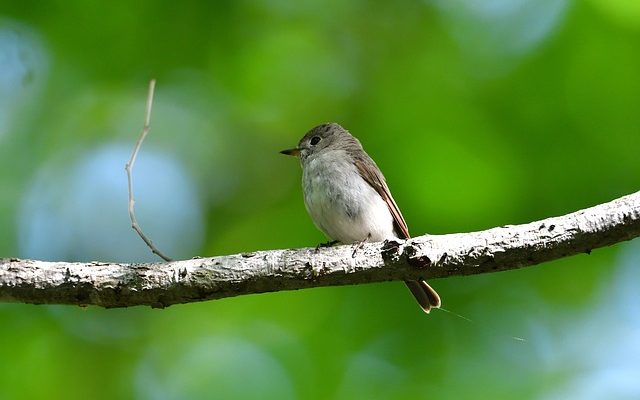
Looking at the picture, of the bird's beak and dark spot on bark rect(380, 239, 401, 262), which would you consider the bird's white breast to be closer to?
the bird's beak

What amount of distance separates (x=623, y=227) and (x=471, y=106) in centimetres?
218

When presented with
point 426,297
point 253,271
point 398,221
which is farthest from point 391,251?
point 398,221

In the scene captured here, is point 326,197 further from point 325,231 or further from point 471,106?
point 471,106

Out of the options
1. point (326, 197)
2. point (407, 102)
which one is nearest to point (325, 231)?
point (326, 197)

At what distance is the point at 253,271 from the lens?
12.0ft

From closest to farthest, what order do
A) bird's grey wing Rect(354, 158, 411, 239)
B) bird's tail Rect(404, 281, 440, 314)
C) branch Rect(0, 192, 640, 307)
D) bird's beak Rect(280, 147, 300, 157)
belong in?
branch Rect(0, 192, 640, 307) → bird's tail Rect(404, 281, 440, 314) → bird's grey wing Rect(354, 158, 411, 239) → bird's beak Rect(280, 147, 300, 157)

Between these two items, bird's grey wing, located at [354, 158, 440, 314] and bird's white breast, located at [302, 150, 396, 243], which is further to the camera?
bird's white breast, located at [302, 150, 396, 243]

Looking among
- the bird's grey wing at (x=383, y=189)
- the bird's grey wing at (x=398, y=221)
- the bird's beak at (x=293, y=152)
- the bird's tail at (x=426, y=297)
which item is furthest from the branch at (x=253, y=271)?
the bird's beak at (x=293, y=152)

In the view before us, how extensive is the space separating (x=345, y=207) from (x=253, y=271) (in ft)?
6.44

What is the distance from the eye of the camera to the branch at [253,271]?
3592 millimetres

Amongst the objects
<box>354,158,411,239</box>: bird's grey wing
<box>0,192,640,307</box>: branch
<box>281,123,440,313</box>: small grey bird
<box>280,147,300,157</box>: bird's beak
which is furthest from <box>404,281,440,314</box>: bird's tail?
<box>280,147,300,157</box>: bird's beak

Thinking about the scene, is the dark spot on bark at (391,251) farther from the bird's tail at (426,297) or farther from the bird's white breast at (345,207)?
the bird's white breast at (345,207)

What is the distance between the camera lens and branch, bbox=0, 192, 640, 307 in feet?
11.8

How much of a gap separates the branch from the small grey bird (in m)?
1.49
